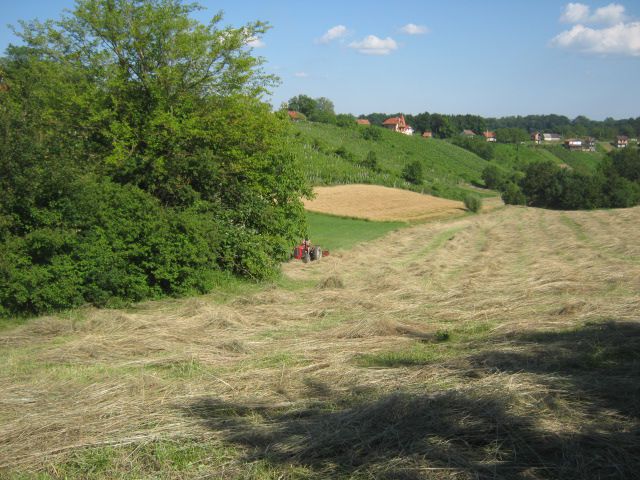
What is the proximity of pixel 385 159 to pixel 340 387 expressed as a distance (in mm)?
74209

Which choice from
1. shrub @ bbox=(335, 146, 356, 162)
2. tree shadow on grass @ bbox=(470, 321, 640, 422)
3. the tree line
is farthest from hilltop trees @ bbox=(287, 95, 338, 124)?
tree shadow on grass @ bbox=(470, 321, 640, 422)

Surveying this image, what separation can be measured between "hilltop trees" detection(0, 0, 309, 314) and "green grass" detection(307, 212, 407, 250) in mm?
8870

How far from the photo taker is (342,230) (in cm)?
3362

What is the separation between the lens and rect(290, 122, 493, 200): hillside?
60.5 metres

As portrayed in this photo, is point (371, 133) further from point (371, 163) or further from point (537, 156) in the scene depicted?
point (537, 156)

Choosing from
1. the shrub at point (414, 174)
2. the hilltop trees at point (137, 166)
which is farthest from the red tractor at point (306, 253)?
the shrub at point (414, 174)

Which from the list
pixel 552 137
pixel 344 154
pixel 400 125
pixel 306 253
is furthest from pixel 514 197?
pixel 552 137

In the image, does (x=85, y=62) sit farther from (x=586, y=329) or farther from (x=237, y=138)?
(x=586, y=329)

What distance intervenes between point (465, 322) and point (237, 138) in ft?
31.0

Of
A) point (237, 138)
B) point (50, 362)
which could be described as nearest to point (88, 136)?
point (237, 138)

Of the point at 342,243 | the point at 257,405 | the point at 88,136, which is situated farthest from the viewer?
the point at 342,243

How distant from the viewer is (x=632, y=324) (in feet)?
23.9

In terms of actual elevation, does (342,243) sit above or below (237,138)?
below

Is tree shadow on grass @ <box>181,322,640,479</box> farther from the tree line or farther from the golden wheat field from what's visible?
the tree line
